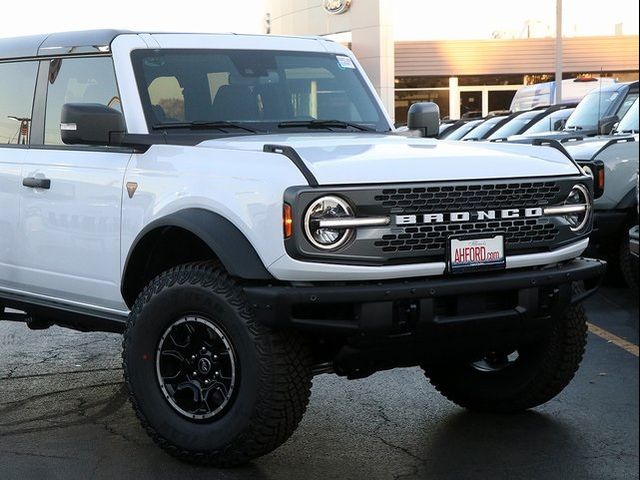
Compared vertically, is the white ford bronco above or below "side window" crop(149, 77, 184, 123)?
below

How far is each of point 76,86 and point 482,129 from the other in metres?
16.3

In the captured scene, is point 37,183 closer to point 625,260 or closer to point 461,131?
point 625,260

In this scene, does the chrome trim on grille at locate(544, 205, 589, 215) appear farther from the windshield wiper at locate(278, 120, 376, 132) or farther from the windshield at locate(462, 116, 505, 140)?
the windshield at locate(462, 116, 505, 140)

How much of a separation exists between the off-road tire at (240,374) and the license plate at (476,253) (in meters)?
0.72

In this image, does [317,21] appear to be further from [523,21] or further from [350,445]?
[350,445]

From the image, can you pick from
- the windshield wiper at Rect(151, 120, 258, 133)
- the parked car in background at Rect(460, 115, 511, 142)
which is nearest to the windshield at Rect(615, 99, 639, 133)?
the windshield wiper at Rect(151, 120, 258, 133)

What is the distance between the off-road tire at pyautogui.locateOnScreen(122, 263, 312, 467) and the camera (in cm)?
464

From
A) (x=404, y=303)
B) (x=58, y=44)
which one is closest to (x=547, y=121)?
(x=58, y=44)

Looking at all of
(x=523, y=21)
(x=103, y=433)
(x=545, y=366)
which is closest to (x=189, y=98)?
(x=103, y=433)

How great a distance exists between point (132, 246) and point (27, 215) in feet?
3.20

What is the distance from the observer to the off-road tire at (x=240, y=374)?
464 centimetres

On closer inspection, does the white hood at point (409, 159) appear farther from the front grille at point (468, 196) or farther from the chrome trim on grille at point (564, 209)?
the chrome trim on grille at point (564, 209)

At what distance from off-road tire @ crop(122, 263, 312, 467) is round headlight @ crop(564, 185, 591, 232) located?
1.41m

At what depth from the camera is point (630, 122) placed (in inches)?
464
